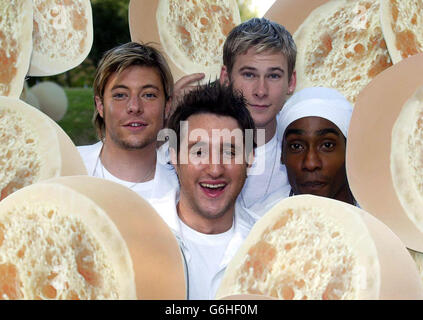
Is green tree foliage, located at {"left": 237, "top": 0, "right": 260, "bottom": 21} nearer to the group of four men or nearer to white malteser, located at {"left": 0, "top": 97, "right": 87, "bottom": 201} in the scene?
the group of four men

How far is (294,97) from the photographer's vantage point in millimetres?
1567

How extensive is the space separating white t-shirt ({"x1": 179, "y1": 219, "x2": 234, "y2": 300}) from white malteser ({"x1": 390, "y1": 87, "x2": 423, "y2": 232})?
441 millimetres

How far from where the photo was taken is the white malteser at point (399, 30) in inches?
58.8

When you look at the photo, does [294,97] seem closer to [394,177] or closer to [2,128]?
[394,177]

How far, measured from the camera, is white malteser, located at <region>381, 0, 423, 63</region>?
1.49m

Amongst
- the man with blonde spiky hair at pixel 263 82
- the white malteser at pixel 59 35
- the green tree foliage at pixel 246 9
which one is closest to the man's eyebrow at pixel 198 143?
the man with blonde spiky hair at pixel 263 82

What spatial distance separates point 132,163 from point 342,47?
74cm

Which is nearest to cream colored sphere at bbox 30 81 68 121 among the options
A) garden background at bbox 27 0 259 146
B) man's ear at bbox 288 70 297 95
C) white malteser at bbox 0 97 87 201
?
garden background at bbox 27 0 259 146

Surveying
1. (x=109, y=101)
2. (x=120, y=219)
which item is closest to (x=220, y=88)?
(x=109, y=101)

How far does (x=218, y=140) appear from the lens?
1.28 metres

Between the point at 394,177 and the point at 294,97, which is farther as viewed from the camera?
the point at 294,97

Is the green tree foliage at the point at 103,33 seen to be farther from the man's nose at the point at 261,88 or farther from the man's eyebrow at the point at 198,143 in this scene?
the man's eyebrow at the point at 198,143

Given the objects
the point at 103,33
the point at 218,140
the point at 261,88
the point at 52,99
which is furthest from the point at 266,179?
the point at 103,33

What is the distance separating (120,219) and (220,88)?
48 centimetres
